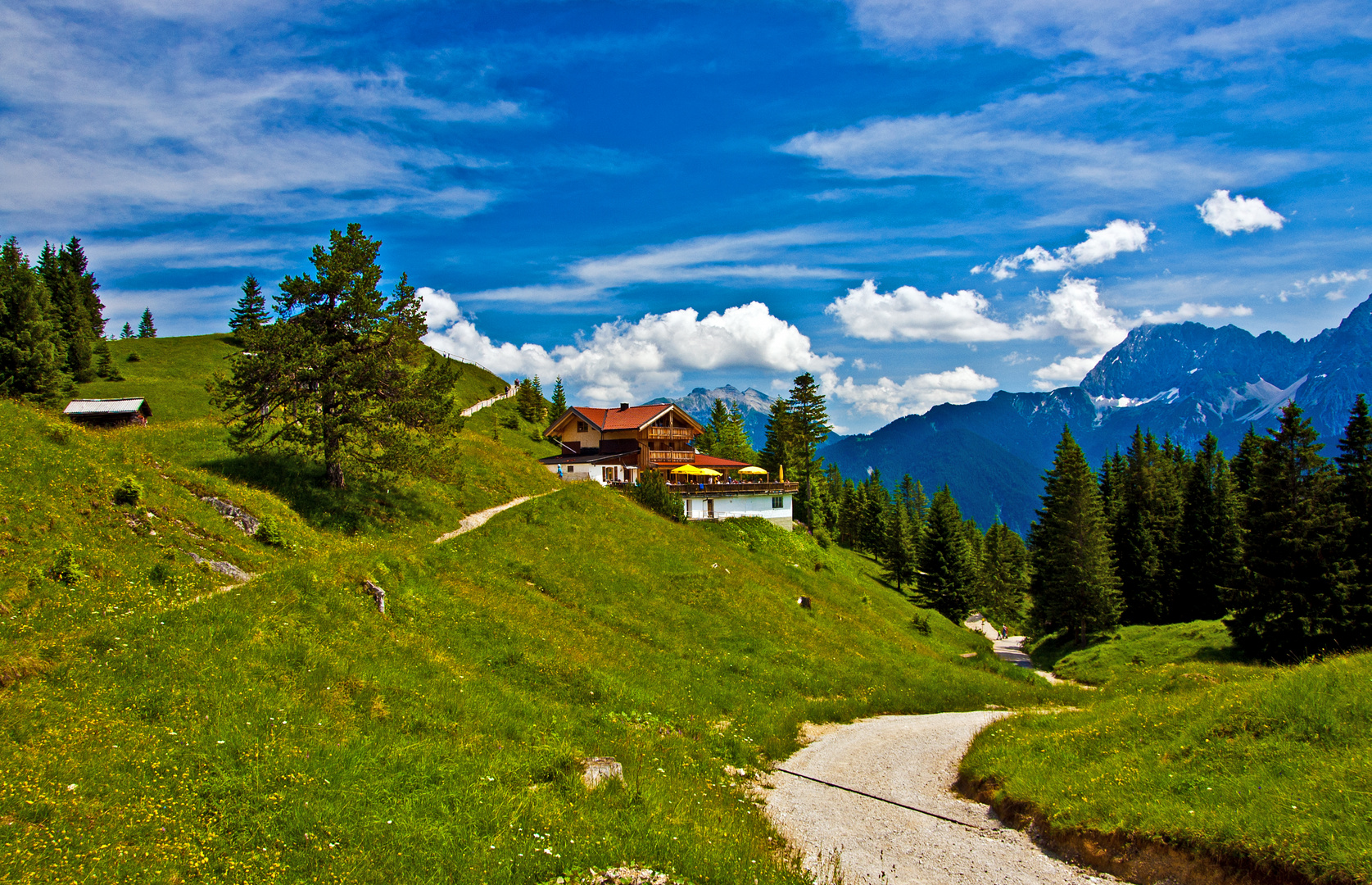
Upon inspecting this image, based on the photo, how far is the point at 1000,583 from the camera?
9994cm

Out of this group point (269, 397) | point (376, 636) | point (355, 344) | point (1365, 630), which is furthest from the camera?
point (1365, 630)

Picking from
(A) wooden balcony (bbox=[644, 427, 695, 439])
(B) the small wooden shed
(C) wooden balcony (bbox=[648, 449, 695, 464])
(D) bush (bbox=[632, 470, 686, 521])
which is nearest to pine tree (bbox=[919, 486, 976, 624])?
(C) wooden balcony (bbox=[648, 449, 695, 464])

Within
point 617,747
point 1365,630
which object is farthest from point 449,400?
point 1365,630

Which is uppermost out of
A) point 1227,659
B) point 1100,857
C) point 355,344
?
point 355,344

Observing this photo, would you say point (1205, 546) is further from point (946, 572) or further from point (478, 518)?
point (478, 518)

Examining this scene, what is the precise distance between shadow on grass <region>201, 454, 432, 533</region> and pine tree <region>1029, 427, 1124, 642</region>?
55988 millimetres

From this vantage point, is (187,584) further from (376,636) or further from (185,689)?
(185,689)

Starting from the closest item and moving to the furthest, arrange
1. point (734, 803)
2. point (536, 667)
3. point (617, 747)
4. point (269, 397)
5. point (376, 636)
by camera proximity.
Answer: point (734, 803) → point (617, 747) → point (376, 636) → point (536, 667) → point (269, 397)

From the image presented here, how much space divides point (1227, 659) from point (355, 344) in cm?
5203

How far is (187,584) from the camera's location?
15.8m

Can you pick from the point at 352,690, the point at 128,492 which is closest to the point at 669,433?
the point at 128,492

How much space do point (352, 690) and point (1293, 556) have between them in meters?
51.7

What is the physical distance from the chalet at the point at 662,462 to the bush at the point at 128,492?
33947mm

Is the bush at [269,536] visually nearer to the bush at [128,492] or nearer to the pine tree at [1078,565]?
the bush at [128,492]
